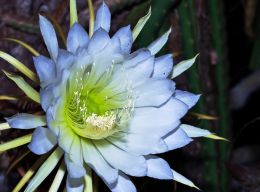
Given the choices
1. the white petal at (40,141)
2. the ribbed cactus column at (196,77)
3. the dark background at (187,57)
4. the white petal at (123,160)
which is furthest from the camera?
the ribbed cactus column at (196,77)

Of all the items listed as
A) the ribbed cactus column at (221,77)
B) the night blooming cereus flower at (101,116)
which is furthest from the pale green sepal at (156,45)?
the ribbed cactus column at (221,77)

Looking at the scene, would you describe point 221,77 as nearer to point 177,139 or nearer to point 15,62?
point 177,139

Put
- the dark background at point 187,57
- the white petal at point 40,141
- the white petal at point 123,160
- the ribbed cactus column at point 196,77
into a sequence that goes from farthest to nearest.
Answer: the ribbed cactus column at point 196,77
the dark background at point 187,57
the white petal at point 123,160
the white petal at point 40,141

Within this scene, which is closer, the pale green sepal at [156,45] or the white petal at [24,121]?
the white petal at [24,121]

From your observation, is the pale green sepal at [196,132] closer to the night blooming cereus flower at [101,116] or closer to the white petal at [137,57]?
the night blooming cereus flower at [101,116]

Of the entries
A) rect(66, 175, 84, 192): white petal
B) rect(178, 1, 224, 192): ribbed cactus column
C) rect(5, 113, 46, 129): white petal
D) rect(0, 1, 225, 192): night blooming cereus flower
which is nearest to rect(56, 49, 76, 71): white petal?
rect(0, 1, 225, 192): night blooming cereus flower

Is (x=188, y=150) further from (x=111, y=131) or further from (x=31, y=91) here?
(x=31, y=91)

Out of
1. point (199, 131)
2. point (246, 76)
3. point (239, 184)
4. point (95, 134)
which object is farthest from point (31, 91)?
point (246, 76)
